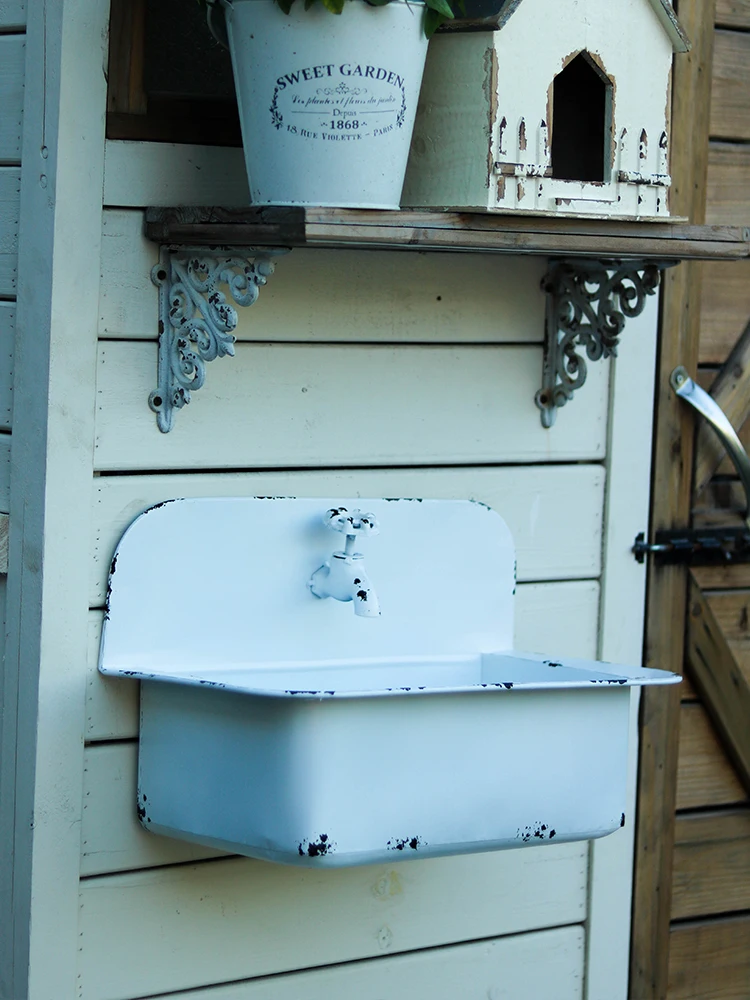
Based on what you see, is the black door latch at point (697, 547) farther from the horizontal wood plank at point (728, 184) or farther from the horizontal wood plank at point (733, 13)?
the horizontal wood plank at point (733, 13)

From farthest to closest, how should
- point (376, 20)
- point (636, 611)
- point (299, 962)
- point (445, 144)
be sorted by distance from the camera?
point (636, 611)
point (299, 962)
point (445, 144)
point (376, 20)

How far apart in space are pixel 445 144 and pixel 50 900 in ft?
3.60

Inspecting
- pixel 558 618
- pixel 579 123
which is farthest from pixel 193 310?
pixel 558 618

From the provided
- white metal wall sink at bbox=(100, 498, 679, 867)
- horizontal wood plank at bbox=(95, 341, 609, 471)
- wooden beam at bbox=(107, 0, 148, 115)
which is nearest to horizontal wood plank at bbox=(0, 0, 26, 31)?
wooden beam at bbox=(107, 0, 148, 115)

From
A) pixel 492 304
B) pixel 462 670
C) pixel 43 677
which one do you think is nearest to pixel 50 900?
pixel 43 677

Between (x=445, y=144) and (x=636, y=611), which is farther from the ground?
(x=445, y=144)

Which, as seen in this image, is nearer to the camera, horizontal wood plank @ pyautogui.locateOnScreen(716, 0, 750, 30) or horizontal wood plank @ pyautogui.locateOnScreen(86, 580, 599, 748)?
horizontal wood plank @ pyautogui.locateOnScreen(86, 580, 599, 748)

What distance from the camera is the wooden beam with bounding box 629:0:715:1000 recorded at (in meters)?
2.37

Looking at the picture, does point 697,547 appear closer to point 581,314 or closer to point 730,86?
point 581,314

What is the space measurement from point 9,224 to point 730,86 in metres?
1.21

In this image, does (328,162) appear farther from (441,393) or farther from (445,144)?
(441,393)

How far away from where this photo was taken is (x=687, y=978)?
2.49 meters

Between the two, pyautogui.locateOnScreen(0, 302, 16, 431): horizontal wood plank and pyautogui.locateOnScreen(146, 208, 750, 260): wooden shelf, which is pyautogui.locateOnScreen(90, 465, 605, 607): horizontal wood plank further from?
pyautogui.locateOnScreen(146, 208, 750, 260): wooden shelf

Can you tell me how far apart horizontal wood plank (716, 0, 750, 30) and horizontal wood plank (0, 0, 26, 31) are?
1140 millimetres
